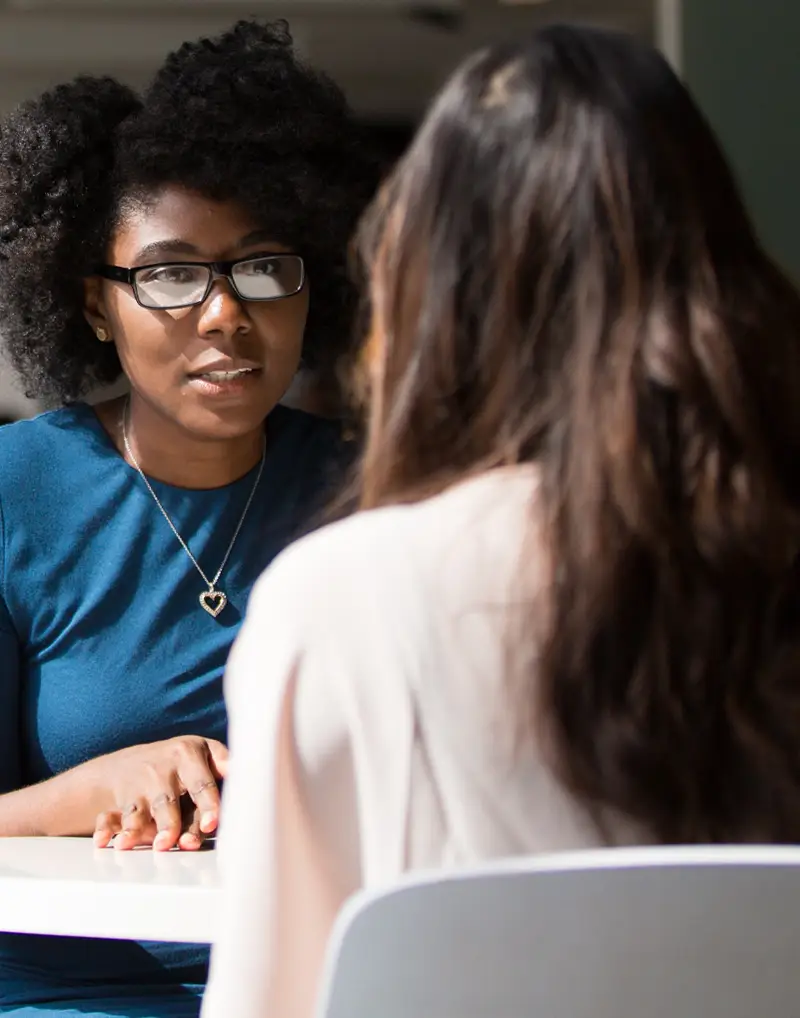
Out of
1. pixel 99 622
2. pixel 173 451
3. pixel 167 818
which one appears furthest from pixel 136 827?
pixel 173 451

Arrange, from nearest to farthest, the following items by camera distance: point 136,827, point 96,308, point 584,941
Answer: point 584,941
point 136,827
point 96,308

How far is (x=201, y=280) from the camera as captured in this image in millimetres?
1871

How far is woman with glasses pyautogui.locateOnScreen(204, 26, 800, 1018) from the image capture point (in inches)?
37.0

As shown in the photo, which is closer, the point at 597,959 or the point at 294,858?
the point at 597,959

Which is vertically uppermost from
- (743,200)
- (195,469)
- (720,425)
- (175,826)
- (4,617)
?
(743,200)

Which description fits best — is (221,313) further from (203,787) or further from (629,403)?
(629,403)

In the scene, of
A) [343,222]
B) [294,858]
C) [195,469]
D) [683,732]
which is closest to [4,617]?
[195,469]

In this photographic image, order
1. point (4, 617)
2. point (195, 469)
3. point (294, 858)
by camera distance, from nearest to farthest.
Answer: point (294, 858), point (4, 617), point (195, 469)

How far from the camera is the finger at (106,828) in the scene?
1580 millimetres

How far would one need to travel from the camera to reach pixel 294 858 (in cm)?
97

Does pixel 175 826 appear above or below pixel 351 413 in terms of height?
below

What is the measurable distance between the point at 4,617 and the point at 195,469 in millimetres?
331

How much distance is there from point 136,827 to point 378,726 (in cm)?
71

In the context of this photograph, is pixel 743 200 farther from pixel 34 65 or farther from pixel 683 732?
pixel 34 65
